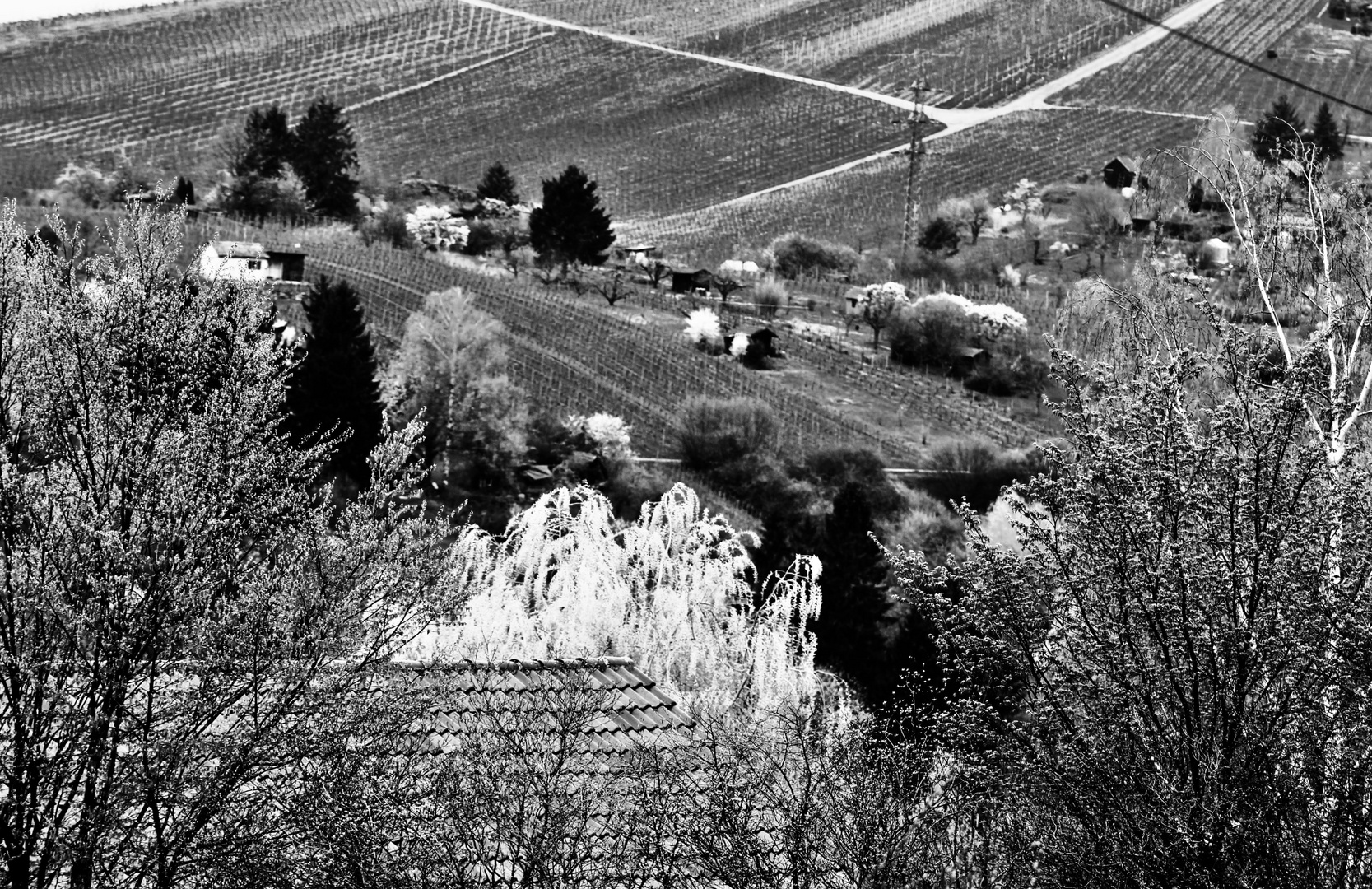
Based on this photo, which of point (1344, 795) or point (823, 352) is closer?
point (1344, 795)

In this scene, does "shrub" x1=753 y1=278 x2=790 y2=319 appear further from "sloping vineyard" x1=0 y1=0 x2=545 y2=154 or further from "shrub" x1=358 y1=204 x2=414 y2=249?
"sloping vineyard" x1=0 y1=0 x2=545 y2=154

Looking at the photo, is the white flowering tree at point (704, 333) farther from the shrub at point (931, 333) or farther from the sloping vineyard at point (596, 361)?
the shrub at point (931, 333)

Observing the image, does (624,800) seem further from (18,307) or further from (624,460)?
(624,460)

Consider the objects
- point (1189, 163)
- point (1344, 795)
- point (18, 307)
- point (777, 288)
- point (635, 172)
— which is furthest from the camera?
point (635, 172)

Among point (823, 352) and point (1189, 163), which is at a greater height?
point (1189, 163)

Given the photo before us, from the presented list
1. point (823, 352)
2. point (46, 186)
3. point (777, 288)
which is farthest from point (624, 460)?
point (46, 186)

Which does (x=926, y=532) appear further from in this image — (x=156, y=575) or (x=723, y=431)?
(x=156, y=575)

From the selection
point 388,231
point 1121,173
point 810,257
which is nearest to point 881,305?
point 810,257

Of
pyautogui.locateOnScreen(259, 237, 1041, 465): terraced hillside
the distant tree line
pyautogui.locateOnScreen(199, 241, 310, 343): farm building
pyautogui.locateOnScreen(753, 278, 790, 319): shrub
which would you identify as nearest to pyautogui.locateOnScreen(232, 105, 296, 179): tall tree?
the distant tree line
